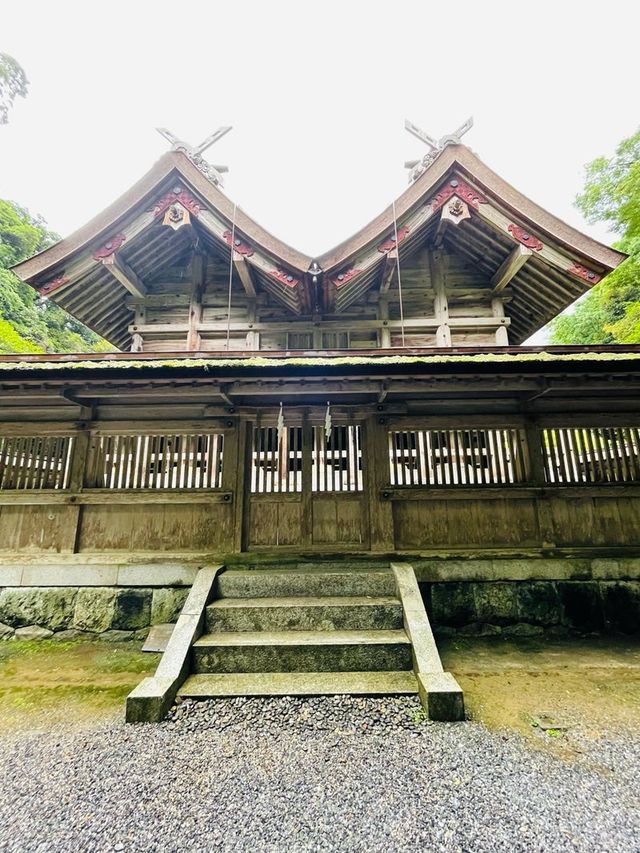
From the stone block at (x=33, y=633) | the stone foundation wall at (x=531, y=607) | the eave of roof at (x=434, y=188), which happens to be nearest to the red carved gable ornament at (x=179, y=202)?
the eave of roof at (x=434, y=188)

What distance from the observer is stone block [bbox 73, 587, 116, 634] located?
579cm

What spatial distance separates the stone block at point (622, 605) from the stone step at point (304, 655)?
12.0 ft

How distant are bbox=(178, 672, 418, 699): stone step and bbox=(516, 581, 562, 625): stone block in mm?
2585

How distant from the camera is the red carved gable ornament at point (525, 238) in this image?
7.57m

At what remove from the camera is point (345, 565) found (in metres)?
5.82

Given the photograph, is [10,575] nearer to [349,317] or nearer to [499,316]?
[349,317]

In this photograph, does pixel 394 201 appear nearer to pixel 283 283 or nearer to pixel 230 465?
pixel 283 283

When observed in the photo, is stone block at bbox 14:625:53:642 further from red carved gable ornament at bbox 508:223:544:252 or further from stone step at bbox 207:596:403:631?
red carved gable ornament at bbox 508:223:544:252

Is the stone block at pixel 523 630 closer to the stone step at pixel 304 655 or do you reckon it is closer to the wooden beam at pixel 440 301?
the stone step at pixel 304 655

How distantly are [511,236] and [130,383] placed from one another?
772 cm

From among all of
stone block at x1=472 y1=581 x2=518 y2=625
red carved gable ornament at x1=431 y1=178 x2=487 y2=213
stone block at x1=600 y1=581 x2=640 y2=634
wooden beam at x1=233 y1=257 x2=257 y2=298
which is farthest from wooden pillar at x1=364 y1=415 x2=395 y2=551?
red carved gable ornament at x1=431 y1=178 x2=487 y2=213

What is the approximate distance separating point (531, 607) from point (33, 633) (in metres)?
7.69

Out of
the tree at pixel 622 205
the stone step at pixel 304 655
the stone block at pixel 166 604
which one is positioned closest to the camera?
the stone step at pixel 304 655

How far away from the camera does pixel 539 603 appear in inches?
228
